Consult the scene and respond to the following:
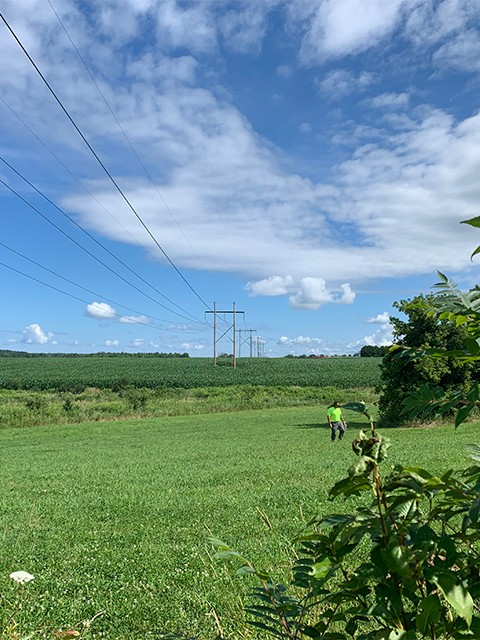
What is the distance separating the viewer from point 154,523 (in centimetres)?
749

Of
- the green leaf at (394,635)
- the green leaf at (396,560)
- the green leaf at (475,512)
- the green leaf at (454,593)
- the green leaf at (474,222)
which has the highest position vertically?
the green leaf at (474,222)

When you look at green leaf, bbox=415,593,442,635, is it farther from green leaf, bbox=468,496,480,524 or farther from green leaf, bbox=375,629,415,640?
green leaf, bbox=468,496,480,524

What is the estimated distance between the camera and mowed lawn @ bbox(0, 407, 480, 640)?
4.28 m

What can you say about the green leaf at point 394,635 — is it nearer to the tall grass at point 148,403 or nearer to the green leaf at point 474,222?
the green leaf at point 474,222

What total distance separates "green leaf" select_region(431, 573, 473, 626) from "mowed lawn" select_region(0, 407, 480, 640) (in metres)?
0.80

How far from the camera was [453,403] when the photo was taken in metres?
1.27

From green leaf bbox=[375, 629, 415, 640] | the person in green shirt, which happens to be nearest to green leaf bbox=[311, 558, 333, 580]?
green leaf bbox=[375, 629, 415, 640]

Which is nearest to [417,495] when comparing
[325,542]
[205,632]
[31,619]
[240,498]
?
[325,542]

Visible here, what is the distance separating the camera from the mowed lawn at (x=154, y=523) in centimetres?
428

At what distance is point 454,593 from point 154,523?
7.12 meters

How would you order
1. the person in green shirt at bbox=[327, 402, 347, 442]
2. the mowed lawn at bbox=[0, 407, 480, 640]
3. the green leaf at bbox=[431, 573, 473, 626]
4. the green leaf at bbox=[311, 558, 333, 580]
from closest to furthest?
the green leaf at bbox=[431, 573, 473, 626], the green leaf at bbox=[311, 558, 333, 580], the mowed lawn at bbox=[0, 407, 480, 640], the person in green shirt at bbox=[327, 402, 347, 442]

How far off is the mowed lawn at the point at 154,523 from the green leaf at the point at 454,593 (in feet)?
2.63

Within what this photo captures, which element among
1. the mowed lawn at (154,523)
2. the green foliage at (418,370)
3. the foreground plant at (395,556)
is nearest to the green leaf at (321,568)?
the foreground plant at (395,556)

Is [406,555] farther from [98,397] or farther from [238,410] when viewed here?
[98,397]
